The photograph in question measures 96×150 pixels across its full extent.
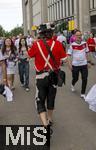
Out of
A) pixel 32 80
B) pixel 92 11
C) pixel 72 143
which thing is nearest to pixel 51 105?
pixel 72 143

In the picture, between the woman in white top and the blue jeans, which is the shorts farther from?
the blue jeans

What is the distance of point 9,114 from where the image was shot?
1009 centimetres

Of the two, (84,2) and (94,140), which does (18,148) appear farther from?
(84,2)

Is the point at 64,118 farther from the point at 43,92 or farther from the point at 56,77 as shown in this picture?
the point at 56,77

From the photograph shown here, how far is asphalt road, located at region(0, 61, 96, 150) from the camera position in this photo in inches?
299

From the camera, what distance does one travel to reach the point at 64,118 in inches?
374

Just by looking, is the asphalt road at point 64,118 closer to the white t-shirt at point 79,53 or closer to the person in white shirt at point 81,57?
the person in white shirt at point 81,57

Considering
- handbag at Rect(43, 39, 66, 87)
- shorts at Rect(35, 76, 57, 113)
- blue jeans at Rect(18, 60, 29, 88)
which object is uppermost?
handbag at Rect(43, 39, 66, 87)

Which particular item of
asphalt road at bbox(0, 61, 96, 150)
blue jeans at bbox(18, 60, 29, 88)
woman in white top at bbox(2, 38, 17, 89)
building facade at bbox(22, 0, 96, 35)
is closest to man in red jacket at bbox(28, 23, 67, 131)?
asphalt road at bbox(0, 61, 96, 150)

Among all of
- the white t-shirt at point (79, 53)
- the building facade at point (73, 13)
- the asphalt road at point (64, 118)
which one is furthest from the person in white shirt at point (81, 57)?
the building facade at point (73, 13)

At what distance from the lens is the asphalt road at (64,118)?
761 centimetres

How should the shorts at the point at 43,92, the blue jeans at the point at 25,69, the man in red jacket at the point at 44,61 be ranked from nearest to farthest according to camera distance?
the man in red jacket at the point at 44,61, the shorts at the point at 43,92, the blue jeans at the point at 25,69

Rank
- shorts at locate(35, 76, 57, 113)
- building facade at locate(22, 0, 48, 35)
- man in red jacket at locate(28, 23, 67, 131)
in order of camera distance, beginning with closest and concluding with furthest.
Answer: man in red jacket at locate(28, 23, 67, 131) < shorts at locate(35, 76, 57, 113) < building facade at locate(22, 0, 48, 35)

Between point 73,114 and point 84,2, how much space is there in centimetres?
4588
